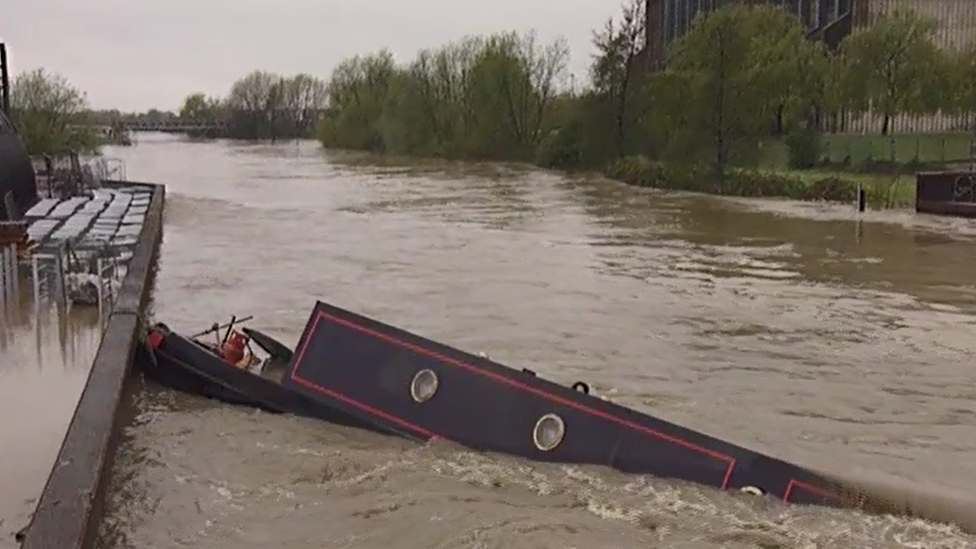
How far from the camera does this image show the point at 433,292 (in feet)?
61.0

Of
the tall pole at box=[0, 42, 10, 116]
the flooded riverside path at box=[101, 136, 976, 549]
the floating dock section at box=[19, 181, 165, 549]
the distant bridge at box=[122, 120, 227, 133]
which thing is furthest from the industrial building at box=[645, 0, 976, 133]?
the distant bridge at box=[122, 120, 227, 133]

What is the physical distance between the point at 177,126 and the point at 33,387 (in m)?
180

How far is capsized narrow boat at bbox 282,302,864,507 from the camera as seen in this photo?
854cm

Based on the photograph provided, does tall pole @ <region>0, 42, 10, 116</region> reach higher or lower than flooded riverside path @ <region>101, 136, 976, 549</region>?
higher

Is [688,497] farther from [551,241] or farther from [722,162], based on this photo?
[722,162]

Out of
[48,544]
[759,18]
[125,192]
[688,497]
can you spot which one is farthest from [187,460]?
[759,18]

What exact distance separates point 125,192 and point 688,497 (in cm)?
3052

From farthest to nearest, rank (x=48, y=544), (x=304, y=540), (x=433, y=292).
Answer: (x=433, y=292), (x=304, y=540), (x=48, y=544)

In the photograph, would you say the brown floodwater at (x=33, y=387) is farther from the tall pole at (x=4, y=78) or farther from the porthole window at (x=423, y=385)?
the tall pole at (x=4, y=78)

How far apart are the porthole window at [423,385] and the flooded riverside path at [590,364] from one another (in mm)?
452

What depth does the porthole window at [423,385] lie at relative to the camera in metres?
9.65

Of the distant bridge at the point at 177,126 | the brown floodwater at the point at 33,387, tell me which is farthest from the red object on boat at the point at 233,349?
the distant bridge at the point at 177,126

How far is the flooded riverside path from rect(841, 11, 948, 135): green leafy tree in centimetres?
1422

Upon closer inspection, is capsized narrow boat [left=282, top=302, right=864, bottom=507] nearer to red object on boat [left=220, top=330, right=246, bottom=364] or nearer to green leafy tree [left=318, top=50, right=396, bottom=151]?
red object on boat [left=220, top=330, right=246, bottom=364]
